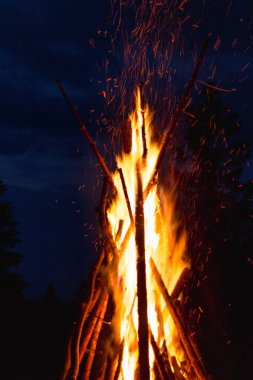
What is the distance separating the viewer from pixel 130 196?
425 centimetres

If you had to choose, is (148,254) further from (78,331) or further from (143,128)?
(143,128)

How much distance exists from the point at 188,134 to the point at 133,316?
12749 millimetres

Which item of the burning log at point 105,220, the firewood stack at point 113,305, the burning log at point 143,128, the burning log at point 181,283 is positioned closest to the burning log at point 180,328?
the firewood stack at point 113,305

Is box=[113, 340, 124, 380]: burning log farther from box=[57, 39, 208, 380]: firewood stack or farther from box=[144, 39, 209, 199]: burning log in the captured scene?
box=[144, 39, 209, 199]: burning log

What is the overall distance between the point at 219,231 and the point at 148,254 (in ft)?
36.4

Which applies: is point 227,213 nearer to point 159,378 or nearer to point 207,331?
point 207,331

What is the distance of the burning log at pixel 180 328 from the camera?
426 cm

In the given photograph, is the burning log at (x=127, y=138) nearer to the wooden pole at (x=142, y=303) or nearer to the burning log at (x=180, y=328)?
the wooden pole at (x=142, y=303)

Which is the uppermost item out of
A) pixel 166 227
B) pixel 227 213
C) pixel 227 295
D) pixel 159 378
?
pixel 227 213

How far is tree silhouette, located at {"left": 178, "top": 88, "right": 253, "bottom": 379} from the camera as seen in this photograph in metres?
11.1

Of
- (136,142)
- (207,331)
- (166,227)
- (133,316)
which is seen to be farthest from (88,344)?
(207,331)

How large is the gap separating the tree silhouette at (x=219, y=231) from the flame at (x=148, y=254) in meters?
3.93

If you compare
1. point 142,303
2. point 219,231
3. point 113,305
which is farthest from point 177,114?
point 219,231

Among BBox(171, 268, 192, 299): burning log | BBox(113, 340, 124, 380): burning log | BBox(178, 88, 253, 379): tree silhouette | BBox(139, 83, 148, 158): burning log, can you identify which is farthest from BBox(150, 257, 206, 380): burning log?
BBox(178, 88, 253, 379): tree silhouette
